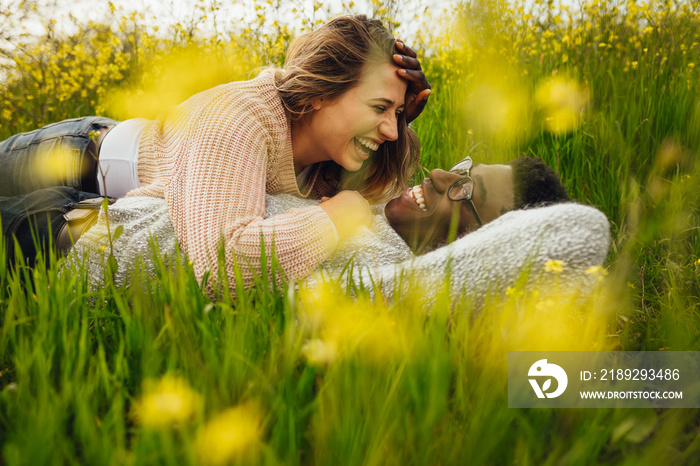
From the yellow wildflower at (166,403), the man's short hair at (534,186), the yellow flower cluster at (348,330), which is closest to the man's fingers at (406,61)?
the man's short hair at (534,186)

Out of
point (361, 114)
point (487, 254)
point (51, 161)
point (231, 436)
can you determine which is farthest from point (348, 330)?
point (51, 161)

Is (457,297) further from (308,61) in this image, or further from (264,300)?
(308,61)

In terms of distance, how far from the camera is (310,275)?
64.4 inches

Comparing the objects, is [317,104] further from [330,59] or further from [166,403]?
[166,403]

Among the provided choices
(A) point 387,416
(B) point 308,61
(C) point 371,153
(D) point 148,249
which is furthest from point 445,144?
(A) point 387,416

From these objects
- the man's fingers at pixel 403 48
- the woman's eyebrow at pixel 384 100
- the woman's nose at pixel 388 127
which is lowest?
the woman's nose at pixel 388 127

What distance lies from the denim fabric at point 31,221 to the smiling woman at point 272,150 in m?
0.06

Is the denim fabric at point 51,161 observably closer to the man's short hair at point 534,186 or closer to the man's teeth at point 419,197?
the man's teeth at point 419,197

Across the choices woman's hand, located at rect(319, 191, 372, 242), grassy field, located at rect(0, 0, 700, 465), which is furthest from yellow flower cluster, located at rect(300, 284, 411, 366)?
woman's hand, located at rect(319, 191, 372, 242)

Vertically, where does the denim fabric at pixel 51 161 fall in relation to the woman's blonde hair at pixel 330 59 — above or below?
below

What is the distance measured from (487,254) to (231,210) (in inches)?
33.0

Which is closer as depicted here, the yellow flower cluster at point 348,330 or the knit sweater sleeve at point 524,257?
the yellow flower cluster at point 348,330

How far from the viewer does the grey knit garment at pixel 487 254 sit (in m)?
1.37

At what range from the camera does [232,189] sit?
1635 millimetres
